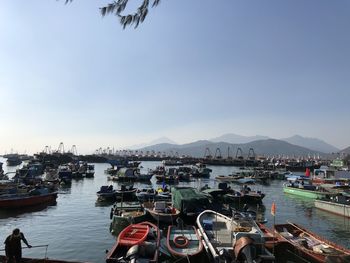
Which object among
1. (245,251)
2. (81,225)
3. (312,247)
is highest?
(245,251)

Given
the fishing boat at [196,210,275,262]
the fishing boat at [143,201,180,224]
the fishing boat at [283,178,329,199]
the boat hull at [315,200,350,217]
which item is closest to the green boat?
the fishing boat at [283,178,329,199]

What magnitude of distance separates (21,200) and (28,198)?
1118mm

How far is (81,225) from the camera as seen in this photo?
35219mm

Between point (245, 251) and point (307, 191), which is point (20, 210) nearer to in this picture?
point (245, 251)

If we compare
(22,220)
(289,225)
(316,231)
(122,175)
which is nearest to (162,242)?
(289,225)

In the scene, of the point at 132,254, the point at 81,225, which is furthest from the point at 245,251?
the point at 81,225

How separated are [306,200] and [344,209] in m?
14.4

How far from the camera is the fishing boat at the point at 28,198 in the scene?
42375 mm

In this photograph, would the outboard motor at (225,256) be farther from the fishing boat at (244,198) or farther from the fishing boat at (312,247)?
the fishing boat at (244,198)

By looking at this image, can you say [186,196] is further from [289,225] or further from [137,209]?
[289,225]

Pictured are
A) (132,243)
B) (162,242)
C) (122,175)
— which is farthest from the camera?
(122,175)

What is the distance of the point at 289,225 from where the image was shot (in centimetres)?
2911

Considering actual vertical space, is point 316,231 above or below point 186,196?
below

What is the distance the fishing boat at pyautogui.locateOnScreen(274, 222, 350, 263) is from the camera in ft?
69.6
